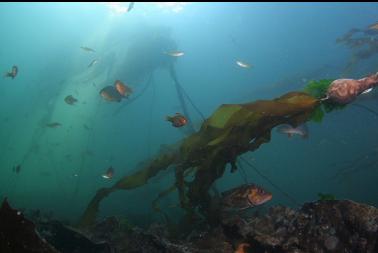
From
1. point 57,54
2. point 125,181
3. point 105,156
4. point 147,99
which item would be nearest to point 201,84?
point 147,99

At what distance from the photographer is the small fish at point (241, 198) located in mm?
4477

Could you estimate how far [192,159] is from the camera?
14.0ft

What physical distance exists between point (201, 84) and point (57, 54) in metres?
37.8

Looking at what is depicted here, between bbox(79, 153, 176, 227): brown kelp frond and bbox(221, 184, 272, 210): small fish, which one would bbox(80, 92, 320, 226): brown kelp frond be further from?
bbox(221, 184, 272, 210): small fish

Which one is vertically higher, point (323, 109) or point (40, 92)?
point (323, 109)

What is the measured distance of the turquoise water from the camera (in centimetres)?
2719

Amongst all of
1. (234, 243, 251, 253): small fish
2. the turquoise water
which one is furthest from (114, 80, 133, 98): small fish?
the turquoise water

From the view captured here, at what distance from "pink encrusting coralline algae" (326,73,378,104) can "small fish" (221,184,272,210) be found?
1696 mm

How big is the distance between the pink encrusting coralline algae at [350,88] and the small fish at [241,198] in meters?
1.70

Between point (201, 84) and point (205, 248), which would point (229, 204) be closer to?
point (205, 248)

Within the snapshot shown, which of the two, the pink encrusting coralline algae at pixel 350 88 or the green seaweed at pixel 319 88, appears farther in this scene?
the green seaweed at pixel 319 88

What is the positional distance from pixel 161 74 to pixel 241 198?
53.6 metres

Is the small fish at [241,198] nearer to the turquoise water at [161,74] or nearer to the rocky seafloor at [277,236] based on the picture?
the rocky seafloor at [277,236]

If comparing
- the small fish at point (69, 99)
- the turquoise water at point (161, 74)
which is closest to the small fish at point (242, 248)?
the small fish at point (69, 99)
